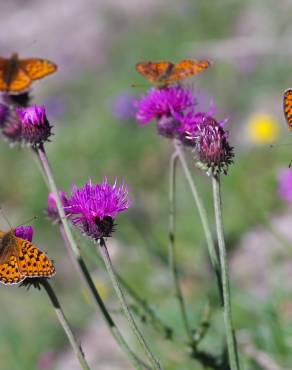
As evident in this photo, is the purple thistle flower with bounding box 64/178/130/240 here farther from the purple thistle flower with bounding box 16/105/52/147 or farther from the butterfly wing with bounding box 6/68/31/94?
the butterfly wing with bounding box 6/68/31/94

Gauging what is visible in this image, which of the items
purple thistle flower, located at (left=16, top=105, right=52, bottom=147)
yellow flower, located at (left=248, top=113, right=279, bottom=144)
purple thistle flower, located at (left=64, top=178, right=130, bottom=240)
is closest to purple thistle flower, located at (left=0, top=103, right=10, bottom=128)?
purple thistle flower, located at (left=16, top=105, right=52, bottom=147)

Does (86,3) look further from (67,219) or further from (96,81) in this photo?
(67,219)

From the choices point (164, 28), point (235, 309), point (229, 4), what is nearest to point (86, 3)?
point (164, 28)

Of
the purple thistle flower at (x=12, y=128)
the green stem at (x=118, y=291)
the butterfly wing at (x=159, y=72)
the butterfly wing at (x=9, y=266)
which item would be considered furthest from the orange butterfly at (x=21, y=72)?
the green stem at (x=118, y=291)

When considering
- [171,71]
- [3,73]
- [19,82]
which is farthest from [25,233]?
[3,73]

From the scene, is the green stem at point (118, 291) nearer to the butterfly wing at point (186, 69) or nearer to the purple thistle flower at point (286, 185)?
the butterfly wing at point (186, 69)

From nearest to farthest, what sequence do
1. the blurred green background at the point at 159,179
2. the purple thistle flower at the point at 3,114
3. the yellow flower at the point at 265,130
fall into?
the purple thistle flower at the point at 3,114 → the blurred green background at the point at 159,179 → the yellow flower at the point at 265,130
